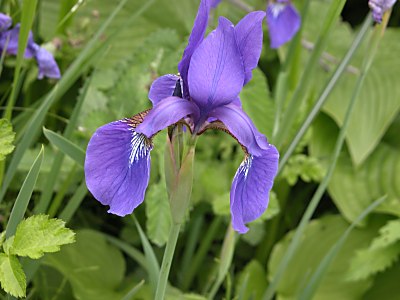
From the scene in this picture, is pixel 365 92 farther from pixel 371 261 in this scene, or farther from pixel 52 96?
pixel 52 96

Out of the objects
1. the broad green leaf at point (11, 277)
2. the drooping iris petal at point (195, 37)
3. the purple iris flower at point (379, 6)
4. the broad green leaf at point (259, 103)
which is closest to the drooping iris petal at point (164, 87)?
the drooping iris petal at point (195, 37)

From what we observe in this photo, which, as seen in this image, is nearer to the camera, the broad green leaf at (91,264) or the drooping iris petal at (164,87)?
the drooping iris petal at (164,87)

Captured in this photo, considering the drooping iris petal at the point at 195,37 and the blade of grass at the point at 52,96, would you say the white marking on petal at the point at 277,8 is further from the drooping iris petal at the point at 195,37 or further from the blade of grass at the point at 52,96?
the drooping iris petal at the point at 195,37

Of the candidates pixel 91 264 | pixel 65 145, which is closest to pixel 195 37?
pixel 65 145

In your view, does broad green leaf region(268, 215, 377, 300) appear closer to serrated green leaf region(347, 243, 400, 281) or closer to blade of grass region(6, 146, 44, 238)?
serrated green leaf region(347, 243, 400, 281)

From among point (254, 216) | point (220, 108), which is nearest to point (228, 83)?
point (220, 108)

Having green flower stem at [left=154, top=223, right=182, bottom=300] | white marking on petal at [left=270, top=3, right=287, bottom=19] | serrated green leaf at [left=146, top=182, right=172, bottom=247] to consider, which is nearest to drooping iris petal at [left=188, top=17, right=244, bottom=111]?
green flower stem at [left=154, top=223, right=182, bottom=300]
